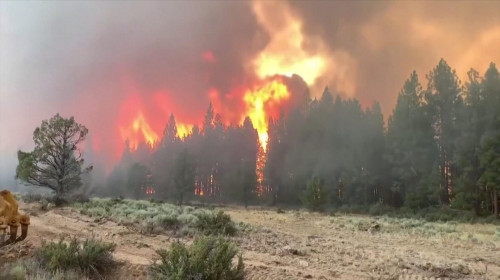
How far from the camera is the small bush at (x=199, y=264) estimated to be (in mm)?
7551

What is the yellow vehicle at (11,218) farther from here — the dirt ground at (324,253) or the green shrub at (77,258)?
the dirt ground at (324,253)

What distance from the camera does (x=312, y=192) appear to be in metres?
44.8

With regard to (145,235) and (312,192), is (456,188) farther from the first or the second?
(145,235)

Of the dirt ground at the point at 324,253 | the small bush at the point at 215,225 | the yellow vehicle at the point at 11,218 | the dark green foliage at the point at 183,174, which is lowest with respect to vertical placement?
the dirt ground at the point at 324,253

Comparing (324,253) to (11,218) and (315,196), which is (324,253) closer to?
(11,218)

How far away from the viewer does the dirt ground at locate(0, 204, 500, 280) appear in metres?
10.8

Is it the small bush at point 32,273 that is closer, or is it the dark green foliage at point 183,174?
the small bush at point 32,273

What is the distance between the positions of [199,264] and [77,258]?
3.44 metres

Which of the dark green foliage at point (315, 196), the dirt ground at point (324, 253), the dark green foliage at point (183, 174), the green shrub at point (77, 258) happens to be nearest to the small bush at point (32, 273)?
the green shrub at point (77, 258)

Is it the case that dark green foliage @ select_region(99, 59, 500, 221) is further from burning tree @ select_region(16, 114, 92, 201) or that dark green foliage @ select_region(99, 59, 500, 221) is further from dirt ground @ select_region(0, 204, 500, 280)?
dirt ground @ select_region(0, 204, 500, 280)

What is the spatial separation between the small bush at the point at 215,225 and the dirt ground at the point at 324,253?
0.97 meters

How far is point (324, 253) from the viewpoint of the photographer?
14.2m

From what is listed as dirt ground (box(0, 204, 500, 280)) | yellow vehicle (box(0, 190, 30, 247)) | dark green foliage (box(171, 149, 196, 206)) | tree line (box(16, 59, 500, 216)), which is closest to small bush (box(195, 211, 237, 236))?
dirt ground (box(0, 204, 500, 280))

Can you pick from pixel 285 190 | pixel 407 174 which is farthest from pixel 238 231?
pixel 285 190
